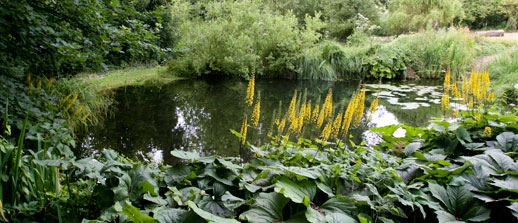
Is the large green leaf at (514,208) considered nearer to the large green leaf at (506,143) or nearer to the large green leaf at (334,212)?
the large green leaf at (334,212)

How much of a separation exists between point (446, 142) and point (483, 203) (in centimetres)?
87

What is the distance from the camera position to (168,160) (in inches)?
133

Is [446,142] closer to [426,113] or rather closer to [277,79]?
[426,113]

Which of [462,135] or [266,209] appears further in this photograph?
[462,135]

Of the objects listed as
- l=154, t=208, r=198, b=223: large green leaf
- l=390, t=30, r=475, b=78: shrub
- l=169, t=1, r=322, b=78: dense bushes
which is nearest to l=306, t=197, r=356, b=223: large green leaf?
Answer: l=154, t=208, r=198, b=223: large green leaf

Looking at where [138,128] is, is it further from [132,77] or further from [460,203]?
[132,77]

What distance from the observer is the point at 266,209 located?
3.82 feet

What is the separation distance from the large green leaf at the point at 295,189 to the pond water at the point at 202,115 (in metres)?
0.72

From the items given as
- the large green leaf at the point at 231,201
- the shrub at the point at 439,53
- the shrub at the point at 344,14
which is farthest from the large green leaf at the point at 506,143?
the shrub at the point at 344,14

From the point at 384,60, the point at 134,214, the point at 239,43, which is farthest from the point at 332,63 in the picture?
the point at 134,214

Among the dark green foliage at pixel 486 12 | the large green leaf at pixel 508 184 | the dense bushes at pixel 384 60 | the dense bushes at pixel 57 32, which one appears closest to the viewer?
the large green leaf at pixel 508 184

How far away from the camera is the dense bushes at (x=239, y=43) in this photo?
961 cm

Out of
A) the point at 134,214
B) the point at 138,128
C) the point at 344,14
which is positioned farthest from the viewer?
the point at 344,14

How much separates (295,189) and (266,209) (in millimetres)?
161
